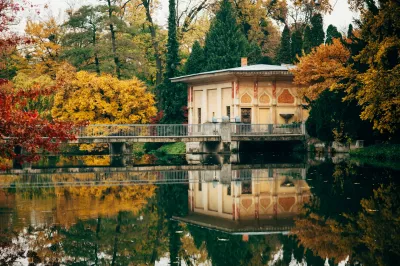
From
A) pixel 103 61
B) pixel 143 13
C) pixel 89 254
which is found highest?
pixel 143 13

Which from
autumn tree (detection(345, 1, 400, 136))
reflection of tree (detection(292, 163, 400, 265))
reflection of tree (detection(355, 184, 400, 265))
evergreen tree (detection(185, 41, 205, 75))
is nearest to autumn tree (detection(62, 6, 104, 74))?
evergreen tree (detection(185, 41, 205, 75))

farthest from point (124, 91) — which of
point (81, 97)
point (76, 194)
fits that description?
point (76, 194)

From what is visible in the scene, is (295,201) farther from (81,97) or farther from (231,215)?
(81,97)

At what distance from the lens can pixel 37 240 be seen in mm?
11539

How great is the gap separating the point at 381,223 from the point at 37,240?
6293mm

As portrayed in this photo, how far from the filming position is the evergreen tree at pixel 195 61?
2239 inches

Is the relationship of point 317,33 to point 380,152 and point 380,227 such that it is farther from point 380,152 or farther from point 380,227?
point 380,227

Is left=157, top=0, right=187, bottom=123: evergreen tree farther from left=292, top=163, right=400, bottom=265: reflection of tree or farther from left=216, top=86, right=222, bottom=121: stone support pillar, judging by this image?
left=292, top=163, right=400, bottom=265: reflection of tree

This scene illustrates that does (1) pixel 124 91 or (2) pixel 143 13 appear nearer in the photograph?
(1) pixel 124 91

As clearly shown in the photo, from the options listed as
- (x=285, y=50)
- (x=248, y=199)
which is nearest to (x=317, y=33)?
(x=285, y=50)

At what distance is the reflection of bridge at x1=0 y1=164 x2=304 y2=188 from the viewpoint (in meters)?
23.6

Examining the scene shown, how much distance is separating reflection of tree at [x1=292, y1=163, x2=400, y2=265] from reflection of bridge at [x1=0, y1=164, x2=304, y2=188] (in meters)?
4.88

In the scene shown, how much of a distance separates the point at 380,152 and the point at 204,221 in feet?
72.4

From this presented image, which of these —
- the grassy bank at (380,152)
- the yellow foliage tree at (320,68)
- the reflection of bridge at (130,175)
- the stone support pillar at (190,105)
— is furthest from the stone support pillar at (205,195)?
the stone support pillar at (190,105)
